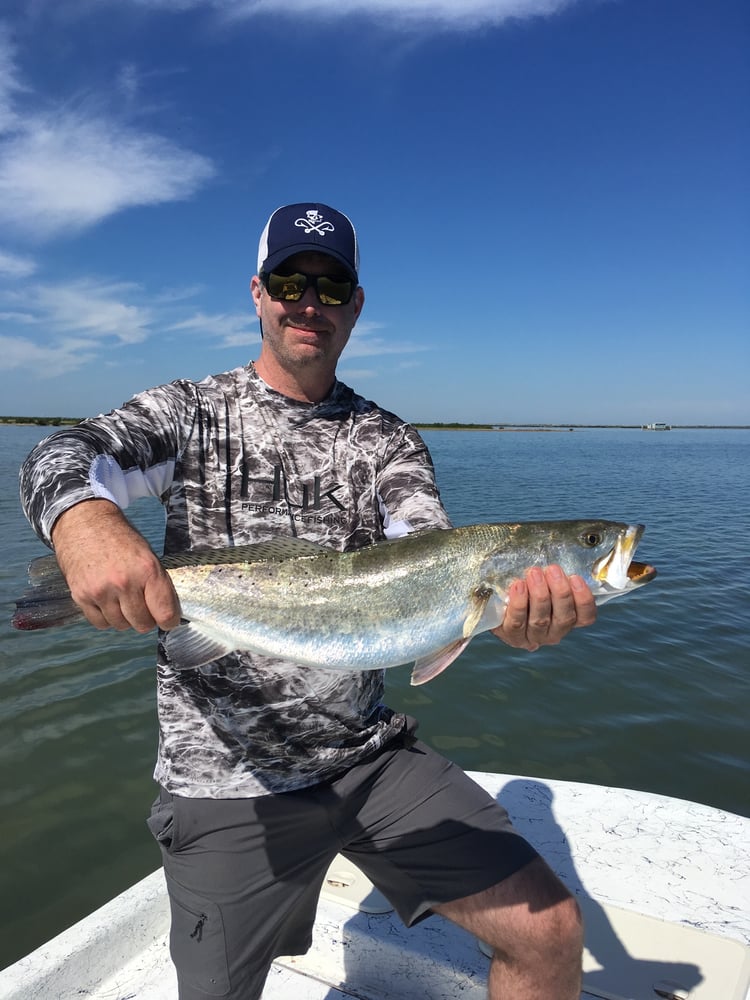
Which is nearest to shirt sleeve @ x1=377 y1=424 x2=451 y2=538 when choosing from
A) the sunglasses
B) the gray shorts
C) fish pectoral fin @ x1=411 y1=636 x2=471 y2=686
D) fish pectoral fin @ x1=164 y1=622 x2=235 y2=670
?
fish pectoral fin @ x1=411 y1=636 x2=471 y2=686

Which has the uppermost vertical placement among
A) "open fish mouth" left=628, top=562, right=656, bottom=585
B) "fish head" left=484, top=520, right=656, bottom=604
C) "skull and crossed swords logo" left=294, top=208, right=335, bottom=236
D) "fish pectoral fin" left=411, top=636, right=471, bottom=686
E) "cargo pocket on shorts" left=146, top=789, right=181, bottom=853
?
"skull and crossed swords logo" left=294, top=208, right=335, bottom=236

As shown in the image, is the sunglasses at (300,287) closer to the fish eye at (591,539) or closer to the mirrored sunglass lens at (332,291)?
the mirrored sunglass lens at (332,291)

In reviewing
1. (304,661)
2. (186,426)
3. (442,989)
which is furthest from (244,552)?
(442,989)

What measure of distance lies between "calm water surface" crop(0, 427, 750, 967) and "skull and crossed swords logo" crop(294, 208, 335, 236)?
5540mm

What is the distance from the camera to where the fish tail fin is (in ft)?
8.01

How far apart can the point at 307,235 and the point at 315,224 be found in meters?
0.09

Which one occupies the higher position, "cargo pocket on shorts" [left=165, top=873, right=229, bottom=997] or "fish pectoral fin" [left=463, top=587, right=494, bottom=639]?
"fish pectoral fin" [left=463, top=587, right=494, bottom=639]

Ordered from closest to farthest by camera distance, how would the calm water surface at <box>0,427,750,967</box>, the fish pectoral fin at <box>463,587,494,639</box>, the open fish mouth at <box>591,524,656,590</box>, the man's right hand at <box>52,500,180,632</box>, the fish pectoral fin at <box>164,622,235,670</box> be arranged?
1. the man's right hand at <box>52,500,180,632</box>
2. the fish pectoral fin at <box>164,622,235,670</box>
3. the fish pectoral fin at <box>463,587,494,639</box>
4. the open fish mouth at <box>591,524,656,590</box>
5. the calm water surface at <box>0,427,750,967</box>

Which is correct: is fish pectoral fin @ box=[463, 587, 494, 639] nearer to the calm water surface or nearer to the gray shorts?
the gray shorts

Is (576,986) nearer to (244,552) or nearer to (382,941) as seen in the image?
(382,941)

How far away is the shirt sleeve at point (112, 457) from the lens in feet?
8.20

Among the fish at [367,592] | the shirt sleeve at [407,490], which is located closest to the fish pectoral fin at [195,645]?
the fish at [367,592]

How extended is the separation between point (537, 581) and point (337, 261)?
2.06 metres

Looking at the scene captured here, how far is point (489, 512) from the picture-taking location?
23969 millimetres
